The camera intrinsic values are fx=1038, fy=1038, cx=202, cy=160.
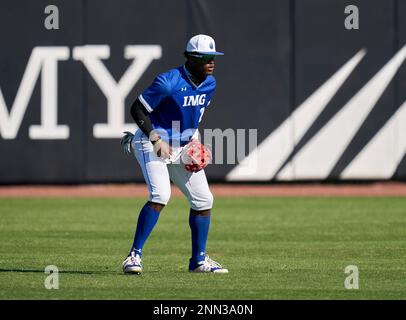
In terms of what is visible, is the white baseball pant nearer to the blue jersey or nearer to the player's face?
the blue jersey

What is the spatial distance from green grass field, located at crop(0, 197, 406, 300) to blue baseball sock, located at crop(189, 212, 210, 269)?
184mm

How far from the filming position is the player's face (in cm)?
860

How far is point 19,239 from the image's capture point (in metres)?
11.2

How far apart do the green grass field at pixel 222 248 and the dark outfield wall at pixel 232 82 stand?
3.57 ft

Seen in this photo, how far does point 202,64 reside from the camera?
8617mm

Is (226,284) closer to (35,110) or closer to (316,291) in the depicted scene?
(316,291)

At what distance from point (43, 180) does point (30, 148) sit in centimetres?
59

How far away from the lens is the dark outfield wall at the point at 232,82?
16.9 metres

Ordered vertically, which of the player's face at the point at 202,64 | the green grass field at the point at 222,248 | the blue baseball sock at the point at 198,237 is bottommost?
the green grass field at the point at 222,248

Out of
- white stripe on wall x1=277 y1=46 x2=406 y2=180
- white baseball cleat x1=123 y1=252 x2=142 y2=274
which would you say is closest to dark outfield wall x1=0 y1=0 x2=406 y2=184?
white stripe on wall x1=277 y1=46 x2=406 y2=180
